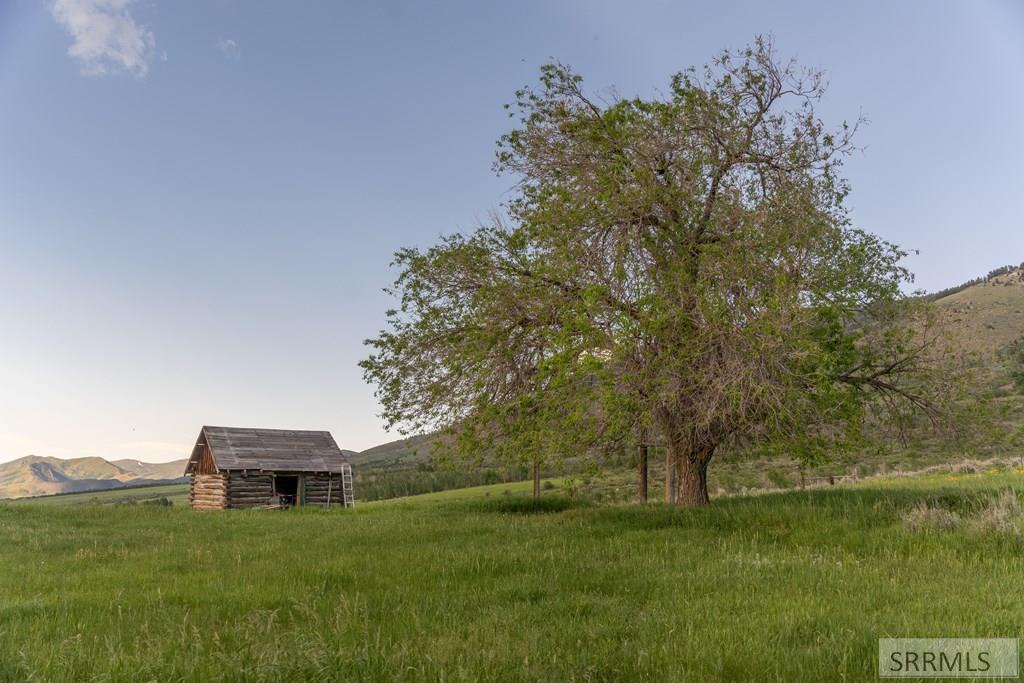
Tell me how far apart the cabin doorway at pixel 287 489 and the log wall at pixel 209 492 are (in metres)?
3.08

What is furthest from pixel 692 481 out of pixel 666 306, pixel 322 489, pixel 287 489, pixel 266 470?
pixel 287 489

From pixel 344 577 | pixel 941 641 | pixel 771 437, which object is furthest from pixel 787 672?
pixel 771 437

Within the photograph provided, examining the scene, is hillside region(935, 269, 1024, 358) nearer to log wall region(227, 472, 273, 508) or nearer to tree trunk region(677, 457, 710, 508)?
tree trunk region(677, 457, 710, 508)

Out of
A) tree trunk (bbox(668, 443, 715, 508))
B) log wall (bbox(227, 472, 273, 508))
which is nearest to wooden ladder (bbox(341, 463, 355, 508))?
log wall (bbox(227, 472, 273, 508))

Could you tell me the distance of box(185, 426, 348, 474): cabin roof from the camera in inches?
1474

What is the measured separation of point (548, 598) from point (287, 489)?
37.3 metres

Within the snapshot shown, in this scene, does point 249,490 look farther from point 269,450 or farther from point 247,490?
point 269,450

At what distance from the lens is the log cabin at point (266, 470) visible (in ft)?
122

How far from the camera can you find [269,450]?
39.2 metres

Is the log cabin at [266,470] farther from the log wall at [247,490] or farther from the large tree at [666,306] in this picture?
the large tree at [666,306]

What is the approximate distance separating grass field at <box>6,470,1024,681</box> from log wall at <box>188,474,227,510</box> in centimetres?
2321

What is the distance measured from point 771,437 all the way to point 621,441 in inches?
128

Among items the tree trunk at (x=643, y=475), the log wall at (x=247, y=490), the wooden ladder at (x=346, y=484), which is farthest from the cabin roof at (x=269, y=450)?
the tree trunk at (x=643, y=475)

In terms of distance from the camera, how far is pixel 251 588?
8.41 metres
